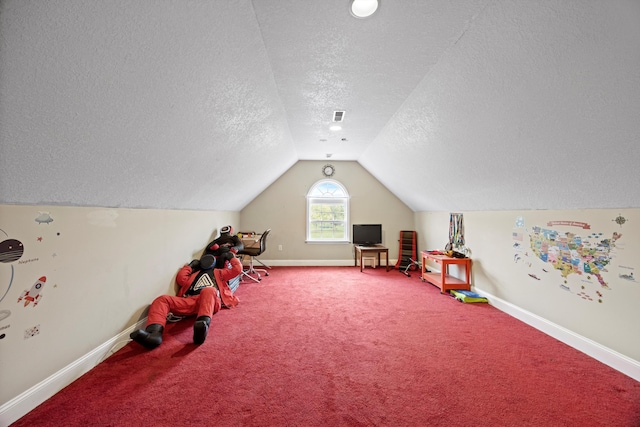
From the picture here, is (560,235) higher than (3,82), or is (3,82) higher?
(3,82)

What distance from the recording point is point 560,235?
2.30 meters

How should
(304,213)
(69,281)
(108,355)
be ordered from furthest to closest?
1. (304,213)
2. (108,355)
3. (69,281)

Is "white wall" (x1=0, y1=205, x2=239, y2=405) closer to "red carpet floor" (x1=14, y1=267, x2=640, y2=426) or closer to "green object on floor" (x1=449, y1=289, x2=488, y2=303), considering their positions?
"red carpet floor" (x1=14, y1=267, x2=640, y2=426)

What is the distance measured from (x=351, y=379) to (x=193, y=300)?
1971mm

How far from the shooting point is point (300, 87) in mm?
2307

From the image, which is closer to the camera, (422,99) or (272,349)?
(272,349)

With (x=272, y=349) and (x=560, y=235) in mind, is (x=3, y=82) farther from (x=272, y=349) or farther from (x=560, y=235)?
(x=560, y=235)

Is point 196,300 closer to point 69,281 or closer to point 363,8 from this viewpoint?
point 69,281

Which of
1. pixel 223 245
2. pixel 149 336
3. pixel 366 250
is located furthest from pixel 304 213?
pixel 149 336

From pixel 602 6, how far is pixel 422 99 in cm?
132

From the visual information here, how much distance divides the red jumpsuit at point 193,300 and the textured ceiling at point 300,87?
39.1 inches

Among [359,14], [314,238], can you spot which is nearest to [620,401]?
[359,14]

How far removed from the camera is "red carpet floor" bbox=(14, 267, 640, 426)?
1.37m

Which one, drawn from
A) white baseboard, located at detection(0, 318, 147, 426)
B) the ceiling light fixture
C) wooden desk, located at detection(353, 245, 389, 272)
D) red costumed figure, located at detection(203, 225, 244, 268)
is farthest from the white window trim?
the ceiling light fixture
